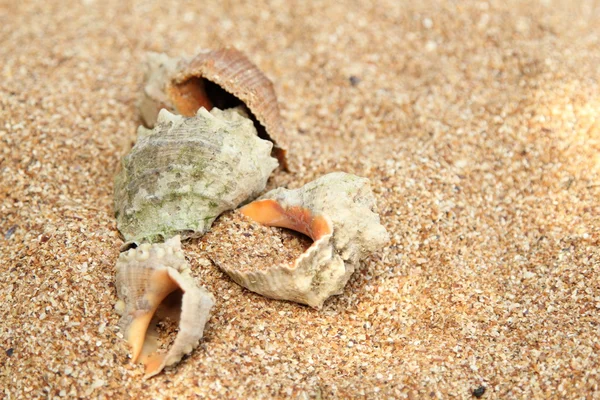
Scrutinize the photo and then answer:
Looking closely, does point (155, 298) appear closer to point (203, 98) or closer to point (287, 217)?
point (287, 217)

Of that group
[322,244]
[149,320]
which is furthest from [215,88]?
[149,320]

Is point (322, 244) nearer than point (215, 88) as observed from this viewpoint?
Yes

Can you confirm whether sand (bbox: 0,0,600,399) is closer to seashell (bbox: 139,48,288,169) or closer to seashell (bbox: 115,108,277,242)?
seashell (bbox: 115,108,277,242)

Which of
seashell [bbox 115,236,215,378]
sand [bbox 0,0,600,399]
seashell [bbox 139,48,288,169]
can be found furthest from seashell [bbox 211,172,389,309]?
seashell [bbox 139,48,288,169]

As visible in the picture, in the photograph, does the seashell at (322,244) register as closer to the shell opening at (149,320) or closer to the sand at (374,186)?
the sand at (374,186)

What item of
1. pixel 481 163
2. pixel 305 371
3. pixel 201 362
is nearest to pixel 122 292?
pixel 201 362

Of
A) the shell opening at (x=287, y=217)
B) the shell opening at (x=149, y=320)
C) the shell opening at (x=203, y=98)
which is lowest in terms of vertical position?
the shell opening at (x=149, y=320)

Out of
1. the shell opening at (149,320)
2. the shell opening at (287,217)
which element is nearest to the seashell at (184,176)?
the shell opening at (287,217)

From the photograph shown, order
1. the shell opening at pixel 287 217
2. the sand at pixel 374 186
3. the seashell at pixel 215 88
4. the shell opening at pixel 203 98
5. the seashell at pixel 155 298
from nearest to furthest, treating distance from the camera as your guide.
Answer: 1. the seashell at pixel 155 298
2. the sand at pixel 374 186
3. the shell opening at pixel 287 217
4. the seashell at pixel 215 88
5. the shell opening at pixel 203 98
